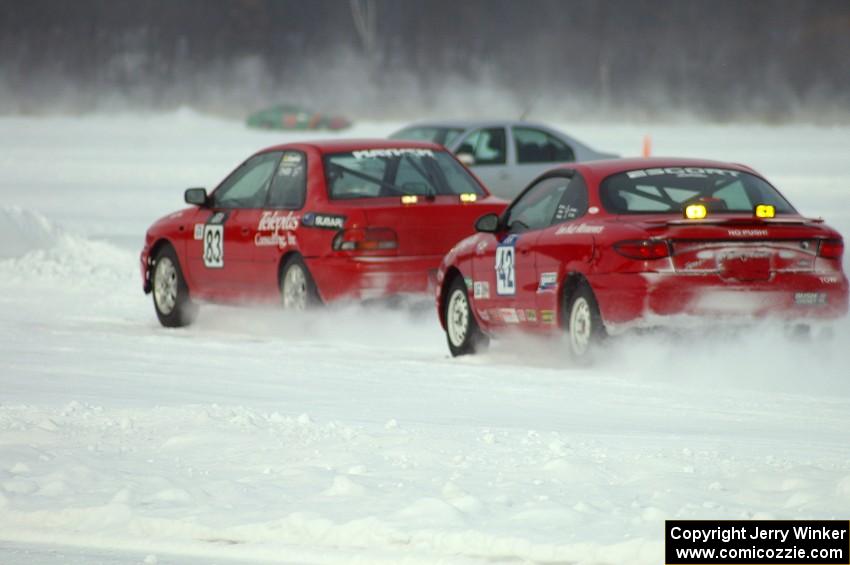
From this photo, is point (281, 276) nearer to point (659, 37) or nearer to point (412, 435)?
point (412, 435)

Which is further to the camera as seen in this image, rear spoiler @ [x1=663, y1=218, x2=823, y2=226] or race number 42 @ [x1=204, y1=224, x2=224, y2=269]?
race number 42 @ [x1=204, y1=224, x2=224, y2=269]

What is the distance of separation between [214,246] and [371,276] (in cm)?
209

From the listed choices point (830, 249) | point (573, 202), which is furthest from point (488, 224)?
point (830, 249)

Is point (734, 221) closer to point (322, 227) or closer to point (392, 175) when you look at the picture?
point (322, 227)

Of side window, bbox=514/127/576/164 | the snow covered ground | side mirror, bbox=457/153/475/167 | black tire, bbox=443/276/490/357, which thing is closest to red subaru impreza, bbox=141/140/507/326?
the snow covered ground

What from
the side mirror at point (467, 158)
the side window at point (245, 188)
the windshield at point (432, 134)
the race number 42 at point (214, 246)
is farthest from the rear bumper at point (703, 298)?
the windshield at point (432, 134)

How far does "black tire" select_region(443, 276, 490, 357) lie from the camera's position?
12.5 meters

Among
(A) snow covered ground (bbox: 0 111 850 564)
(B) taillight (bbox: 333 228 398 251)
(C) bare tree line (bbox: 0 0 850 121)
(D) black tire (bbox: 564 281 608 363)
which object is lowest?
(A) snow covered ground (bbox: 0 111 850 564)

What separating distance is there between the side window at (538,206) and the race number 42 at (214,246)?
10.1ft

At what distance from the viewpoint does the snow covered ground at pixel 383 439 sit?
6.50 meters

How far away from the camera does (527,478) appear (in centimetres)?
732

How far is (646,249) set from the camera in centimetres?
1059

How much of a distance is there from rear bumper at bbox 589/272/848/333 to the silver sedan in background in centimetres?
1322

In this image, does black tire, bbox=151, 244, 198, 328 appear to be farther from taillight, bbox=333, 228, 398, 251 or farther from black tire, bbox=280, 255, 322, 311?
taillight, bbox=333, 228, 398, 251
